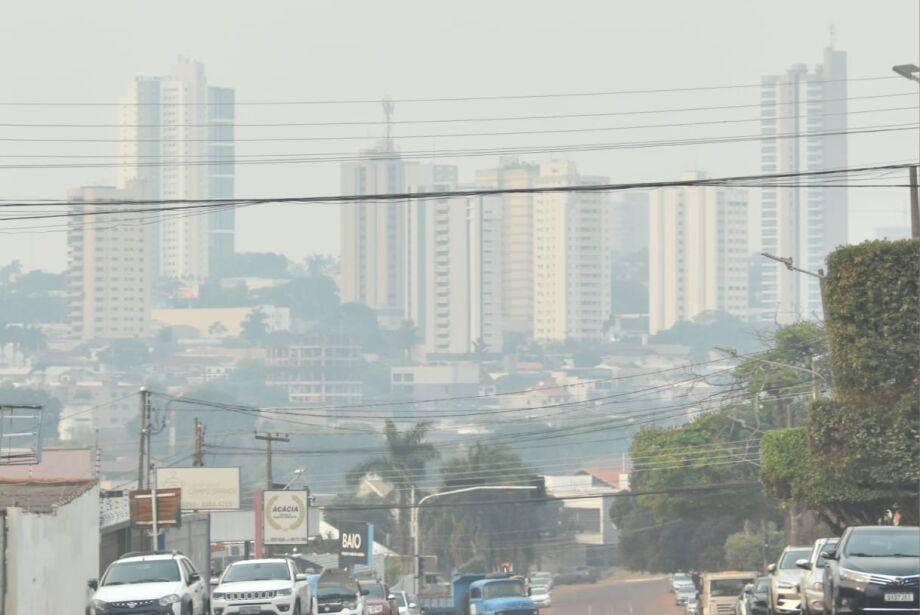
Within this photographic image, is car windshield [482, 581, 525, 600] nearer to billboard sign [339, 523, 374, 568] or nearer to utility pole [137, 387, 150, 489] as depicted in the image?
utility pole [137, 387, 150, 489]

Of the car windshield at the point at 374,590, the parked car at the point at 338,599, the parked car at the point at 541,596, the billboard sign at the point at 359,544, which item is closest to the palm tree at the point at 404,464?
the billboard sign at the point at 359,544

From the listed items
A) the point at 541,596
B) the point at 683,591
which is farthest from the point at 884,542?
the point at 541,596

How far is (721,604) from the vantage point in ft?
208

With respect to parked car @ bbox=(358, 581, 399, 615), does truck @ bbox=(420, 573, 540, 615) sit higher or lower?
lower

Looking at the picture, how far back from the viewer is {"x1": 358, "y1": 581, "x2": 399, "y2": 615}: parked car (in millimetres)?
46562

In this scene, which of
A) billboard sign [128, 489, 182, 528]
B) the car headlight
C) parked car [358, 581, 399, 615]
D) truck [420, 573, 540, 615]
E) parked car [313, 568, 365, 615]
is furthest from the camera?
billboard sign [128, 489, 182, 528]

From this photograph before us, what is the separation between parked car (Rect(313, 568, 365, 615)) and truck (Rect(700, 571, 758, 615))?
22.5m

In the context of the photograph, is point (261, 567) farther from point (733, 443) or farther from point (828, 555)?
point (733, 443)

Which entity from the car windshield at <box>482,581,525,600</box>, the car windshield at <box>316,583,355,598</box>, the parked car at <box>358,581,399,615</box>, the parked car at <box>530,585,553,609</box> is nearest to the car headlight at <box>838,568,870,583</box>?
the car windshield at <box>316,583,355,598</box>

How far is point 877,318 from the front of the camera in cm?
3450

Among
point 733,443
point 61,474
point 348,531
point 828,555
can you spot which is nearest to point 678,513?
point 733,443

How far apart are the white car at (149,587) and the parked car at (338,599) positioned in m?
→ 7.16

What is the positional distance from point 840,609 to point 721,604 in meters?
37.9

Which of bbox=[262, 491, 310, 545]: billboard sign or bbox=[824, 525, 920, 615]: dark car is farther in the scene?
bbox=[262, 491, 310, 545]: billboard sign
